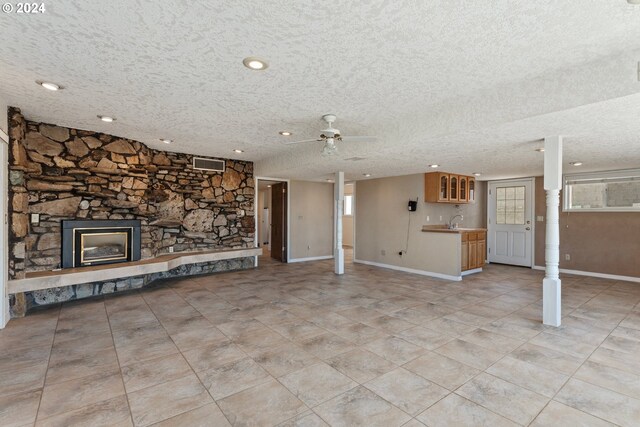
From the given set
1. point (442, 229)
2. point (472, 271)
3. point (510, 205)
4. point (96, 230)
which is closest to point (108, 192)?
point (96, 230)

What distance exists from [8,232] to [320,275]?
4.74m

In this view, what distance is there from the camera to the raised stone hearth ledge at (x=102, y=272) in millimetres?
3812

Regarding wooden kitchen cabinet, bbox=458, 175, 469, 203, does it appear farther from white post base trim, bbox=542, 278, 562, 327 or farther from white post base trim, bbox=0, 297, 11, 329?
white post base trim, bbox=0, 297, 11, 329

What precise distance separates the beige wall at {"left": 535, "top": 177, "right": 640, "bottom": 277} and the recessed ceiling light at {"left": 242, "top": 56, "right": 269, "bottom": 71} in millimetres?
7301

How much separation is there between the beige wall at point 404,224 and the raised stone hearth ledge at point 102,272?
3.78 meters

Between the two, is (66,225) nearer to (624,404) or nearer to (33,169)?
(33,169)

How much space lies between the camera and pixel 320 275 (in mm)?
6352

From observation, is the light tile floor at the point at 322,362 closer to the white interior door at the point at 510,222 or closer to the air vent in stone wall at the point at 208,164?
the white interior door at the point at 510,222

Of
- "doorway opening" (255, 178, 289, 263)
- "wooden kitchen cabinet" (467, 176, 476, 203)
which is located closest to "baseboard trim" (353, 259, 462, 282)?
"doorway opening" (255, 178, 289, 263)

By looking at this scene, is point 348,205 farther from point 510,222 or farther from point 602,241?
point 602,241

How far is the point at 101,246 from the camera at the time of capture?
489 centimetres

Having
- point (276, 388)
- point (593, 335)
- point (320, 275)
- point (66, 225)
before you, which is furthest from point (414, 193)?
point (66, 225)

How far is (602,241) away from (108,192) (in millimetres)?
9205

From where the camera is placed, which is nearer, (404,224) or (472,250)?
(472,250)
